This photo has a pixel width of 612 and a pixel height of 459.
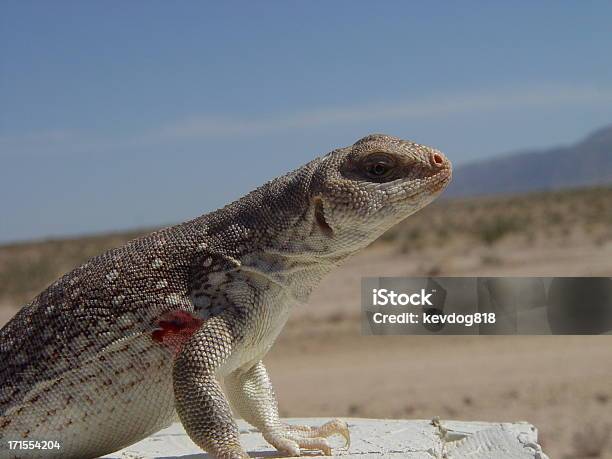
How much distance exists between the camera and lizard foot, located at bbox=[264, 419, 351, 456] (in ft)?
21.1

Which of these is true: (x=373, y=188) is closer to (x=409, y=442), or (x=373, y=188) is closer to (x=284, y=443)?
(x=284, y=443)

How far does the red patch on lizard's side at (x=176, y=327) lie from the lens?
5.45 meters

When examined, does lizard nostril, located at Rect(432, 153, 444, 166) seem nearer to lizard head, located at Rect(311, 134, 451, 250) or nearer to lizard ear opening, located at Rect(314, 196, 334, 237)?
lizard head, located at Rect(311, 134, 451, 250)

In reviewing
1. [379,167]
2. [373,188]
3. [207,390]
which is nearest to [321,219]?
[373,188]

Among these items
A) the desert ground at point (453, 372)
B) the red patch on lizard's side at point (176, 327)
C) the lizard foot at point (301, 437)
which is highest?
the red patch on lizard's side at point (176, 327)

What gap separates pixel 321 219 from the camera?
5.48 metres

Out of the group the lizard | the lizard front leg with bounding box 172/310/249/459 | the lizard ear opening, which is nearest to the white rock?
the lizard front leg with bounding box 172/310/249/459

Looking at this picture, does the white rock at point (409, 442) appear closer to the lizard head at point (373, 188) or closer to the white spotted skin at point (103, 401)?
the white spotted skin at point (103, 401)

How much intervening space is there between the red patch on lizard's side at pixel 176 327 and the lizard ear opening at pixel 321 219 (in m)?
1.00

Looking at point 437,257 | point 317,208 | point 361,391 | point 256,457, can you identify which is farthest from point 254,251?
point 437,257

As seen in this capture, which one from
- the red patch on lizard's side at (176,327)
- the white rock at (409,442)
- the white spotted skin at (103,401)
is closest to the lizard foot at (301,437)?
the white rock at (409,442)

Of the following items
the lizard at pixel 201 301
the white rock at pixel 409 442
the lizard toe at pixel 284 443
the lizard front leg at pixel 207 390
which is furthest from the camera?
the white rock at pixel 409 442

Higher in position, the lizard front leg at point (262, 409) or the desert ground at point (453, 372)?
the lizard front leg at point (262, 409)

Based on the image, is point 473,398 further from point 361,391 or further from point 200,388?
point 200,388
